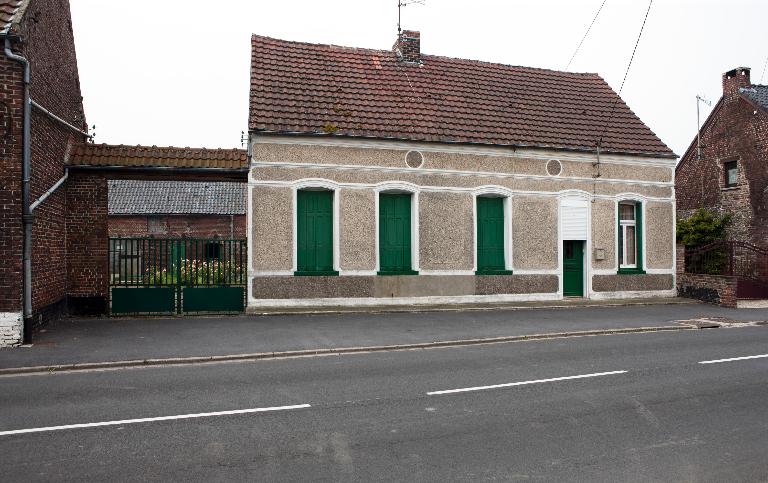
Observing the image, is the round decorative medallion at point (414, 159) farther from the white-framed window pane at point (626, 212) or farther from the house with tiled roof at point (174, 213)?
the house with tiled roof at point (174, 213)

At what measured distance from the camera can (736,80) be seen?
25.7 m

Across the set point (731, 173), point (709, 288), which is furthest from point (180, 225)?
point (731, 173)

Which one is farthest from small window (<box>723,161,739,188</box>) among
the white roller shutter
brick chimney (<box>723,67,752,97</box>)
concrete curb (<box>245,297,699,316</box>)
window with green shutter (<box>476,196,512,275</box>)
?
window with green shutter (<box>476,196,512,275</box>)

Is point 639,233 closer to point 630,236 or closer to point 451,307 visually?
point 630,236

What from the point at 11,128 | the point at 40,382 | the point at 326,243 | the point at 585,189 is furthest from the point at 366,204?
the point at 40,382

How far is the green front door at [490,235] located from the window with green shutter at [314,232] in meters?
4.59

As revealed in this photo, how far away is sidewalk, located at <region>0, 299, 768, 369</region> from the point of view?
10.2m

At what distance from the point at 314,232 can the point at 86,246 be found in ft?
18.9

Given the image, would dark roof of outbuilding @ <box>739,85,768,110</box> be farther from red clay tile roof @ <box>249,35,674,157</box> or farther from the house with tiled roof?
the house with tiled roof

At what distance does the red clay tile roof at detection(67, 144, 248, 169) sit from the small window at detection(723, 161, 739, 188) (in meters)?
21.9

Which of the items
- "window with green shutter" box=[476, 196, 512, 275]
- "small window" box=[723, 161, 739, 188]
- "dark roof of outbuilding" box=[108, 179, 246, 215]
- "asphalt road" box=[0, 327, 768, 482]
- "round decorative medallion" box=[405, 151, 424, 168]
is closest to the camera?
"asphalt road" box=[0, 327, 768, 482]

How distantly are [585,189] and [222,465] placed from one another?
1588cm

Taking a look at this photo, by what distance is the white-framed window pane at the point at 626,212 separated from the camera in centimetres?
1898

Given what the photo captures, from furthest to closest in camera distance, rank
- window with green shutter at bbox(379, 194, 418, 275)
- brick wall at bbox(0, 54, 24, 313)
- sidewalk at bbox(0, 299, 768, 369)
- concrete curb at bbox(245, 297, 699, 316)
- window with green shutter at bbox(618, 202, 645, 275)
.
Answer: window with green shutter at bbox(618, 202, 645, 275) → window with green shutter at bbox(379, 194, 418, 275) → concrete curb at bbox(245, 297, 699, 316) → brick wall at bbox(0, 54, 24, 313) → sidewalk at bbox(0, 299, 768, 369)
